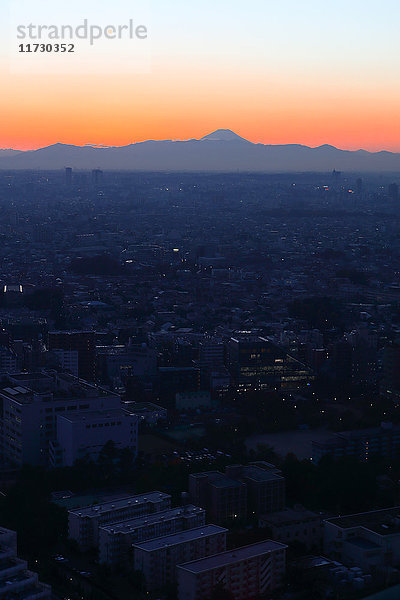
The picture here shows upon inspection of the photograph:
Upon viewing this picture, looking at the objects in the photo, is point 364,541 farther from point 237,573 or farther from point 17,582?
point 17,582

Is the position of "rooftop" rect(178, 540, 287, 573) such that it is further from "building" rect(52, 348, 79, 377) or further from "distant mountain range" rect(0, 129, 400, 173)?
"distant mountain range" rect(0, 129, 400, 173)

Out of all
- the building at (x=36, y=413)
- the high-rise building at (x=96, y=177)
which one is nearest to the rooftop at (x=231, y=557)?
the building at (x=36, y=413)

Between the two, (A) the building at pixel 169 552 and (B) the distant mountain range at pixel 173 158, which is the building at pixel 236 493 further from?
(B) the distant mountain range at pixel 173 158

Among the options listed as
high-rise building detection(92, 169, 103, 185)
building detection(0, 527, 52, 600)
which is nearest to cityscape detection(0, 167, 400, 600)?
building detection(0, 527, 52, 600)

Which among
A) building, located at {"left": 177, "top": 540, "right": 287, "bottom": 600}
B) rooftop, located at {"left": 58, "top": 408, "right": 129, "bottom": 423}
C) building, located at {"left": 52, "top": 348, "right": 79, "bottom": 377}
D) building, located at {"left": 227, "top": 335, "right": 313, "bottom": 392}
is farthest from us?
building, located at {"left": 52, "top": 348, "right": 79, "bottom": 377}

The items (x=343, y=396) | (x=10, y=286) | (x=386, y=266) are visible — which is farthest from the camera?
(x=386, y=266)

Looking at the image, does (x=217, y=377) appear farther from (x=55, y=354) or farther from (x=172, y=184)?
(x=172, y=184)

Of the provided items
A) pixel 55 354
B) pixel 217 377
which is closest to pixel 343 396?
pixel 217 377

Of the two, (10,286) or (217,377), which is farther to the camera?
(10,286)
